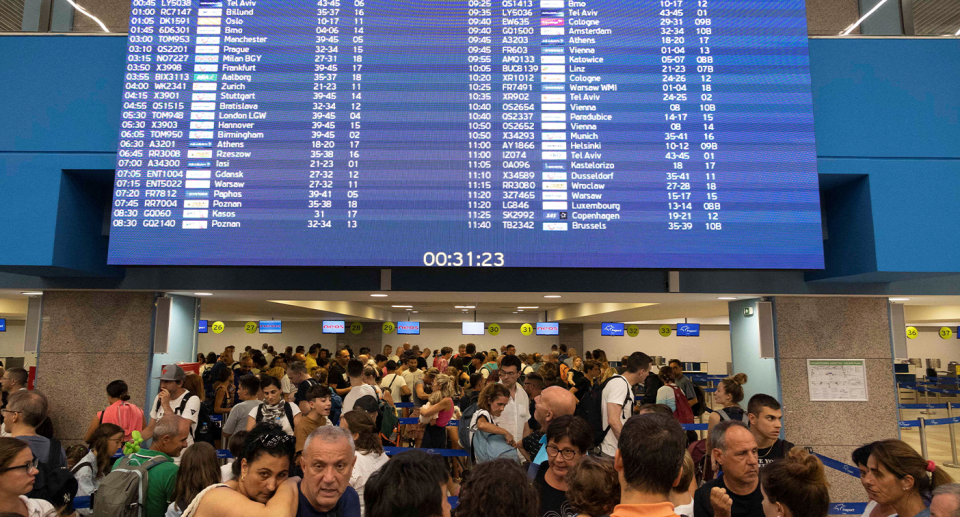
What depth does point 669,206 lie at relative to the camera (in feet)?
18.4

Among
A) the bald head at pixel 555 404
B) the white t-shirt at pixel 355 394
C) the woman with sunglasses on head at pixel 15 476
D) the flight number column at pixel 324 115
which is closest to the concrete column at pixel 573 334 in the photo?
the white t-shirt at pixel 355 394

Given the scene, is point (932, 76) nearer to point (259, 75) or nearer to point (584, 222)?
point (584, 222)

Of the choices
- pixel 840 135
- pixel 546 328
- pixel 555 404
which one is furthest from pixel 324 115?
pixel 546 328

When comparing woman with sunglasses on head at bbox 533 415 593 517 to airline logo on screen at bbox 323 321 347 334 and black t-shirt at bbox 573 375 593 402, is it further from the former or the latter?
airline logo on screen at bbox 323 321 347 334

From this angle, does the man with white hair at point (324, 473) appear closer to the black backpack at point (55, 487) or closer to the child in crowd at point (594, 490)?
the child in crowd at point (594, 490)

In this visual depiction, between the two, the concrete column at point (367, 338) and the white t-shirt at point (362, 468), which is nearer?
the white t-shirt at point (362, 468)

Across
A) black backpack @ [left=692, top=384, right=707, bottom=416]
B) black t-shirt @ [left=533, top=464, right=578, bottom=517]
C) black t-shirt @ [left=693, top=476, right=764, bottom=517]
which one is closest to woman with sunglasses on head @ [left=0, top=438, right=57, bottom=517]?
black t-shirt @ [left=533, top=464, right=578, bottom=517]

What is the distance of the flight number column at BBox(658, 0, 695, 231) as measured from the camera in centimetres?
562

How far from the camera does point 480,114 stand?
226 inches

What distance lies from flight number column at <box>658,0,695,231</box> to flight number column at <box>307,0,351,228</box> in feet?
10.6

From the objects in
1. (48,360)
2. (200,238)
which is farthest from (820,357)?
(48,360)

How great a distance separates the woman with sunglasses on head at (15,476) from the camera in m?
2.84

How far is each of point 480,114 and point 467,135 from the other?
Answer: 25cm

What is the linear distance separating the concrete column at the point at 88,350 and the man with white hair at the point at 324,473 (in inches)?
216
